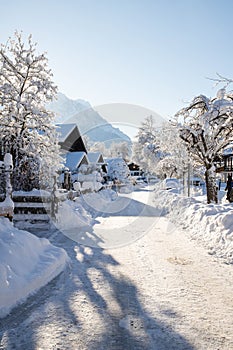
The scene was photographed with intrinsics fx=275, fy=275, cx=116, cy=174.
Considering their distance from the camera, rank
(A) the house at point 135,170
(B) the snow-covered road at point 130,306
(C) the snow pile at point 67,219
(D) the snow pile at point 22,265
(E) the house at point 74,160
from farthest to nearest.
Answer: (A) the house at point 135,170
(E) the house at point 74,160
(C) the snow pile at point 67,219
(D) the snow pile at point 22,265
(B) the snow-covered road at point 130,306

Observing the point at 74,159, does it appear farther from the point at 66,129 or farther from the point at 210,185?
the point at 210,185

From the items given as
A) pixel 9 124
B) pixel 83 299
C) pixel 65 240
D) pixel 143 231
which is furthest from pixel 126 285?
pixel 9 124

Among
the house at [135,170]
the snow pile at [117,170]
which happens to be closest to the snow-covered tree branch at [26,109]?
the snow pile at [117,170]

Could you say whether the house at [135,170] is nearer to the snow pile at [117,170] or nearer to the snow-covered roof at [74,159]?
the snow pile at [117,170]

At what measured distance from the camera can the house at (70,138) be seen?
92.9ft

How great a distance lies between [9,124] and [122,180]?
41603mm

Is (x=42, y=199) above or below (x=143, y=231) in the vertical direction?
above

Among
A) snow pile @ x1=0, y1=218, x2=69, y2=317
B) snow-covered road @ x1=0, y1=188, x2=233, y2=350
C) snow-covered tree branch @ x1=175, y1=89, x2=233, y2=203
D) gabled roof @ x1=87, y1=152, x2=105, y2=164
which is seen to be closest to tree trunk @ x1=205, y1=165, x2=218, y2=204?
snow-covered tree branch @ x1=175, y1=89, x2=233, y2=203

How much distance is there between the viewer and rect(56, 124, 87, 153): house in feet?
92.9

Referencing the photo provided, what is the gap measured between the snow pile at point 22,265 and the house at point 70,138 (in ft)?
70.0

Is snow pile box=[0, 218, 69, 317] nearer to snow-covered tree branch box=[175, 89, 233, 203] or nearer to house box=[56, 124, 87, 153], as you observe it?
snow-covered tree branch box=[175, 89, 233, 203]

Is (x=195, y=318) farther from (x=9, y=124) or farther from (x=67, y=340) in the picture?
(x=9, y=124)

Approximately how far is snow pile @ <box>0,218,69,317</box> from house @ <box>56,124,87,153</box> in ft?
70.0

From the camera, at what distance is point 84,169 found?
102 feet
